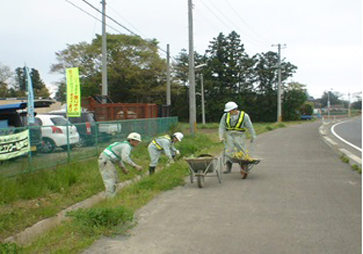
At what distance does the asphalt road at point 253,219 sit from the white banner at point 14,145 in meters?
3.34

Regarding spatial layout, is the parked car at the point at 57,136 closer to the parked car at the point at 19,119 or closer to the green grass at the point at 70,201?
the parked car at the point at 19,119

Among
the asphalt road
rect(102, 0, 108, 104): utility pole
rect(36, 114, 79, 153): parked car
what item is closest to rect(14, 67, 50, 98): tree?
Answer: rect(102, 0, 108, 104): utility pole

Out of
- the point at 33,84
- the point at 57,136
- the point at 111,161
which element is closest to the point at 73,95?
the point at 57,136

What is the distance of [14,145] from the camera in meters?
7.91

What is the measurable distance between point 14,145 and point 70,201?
6.22 feet

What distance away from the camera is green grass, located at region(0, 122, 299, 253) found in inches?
187

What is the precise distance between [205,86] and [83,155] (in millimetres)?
49830

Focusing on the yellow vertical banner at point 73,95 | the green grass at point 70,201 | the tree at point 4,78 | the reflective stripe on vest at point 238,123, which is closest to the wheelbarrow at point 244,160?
the reflective stripe on vest at point 238,123

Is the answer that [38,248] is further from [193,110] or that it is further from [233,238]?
[193,110]

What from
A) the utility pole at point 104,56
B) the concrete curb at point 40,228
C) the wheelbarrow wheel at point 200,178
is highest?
the utility pole at point 104,56

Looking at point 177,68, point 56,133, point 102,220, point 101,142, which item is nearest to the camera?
point 102,220

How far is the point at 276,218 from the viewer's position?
5379 millimetres

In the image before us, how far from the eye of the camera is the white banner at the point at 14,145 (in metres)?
7.56

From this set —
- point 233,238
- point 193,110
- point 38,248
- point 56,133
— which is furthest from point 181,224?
point 193,110
